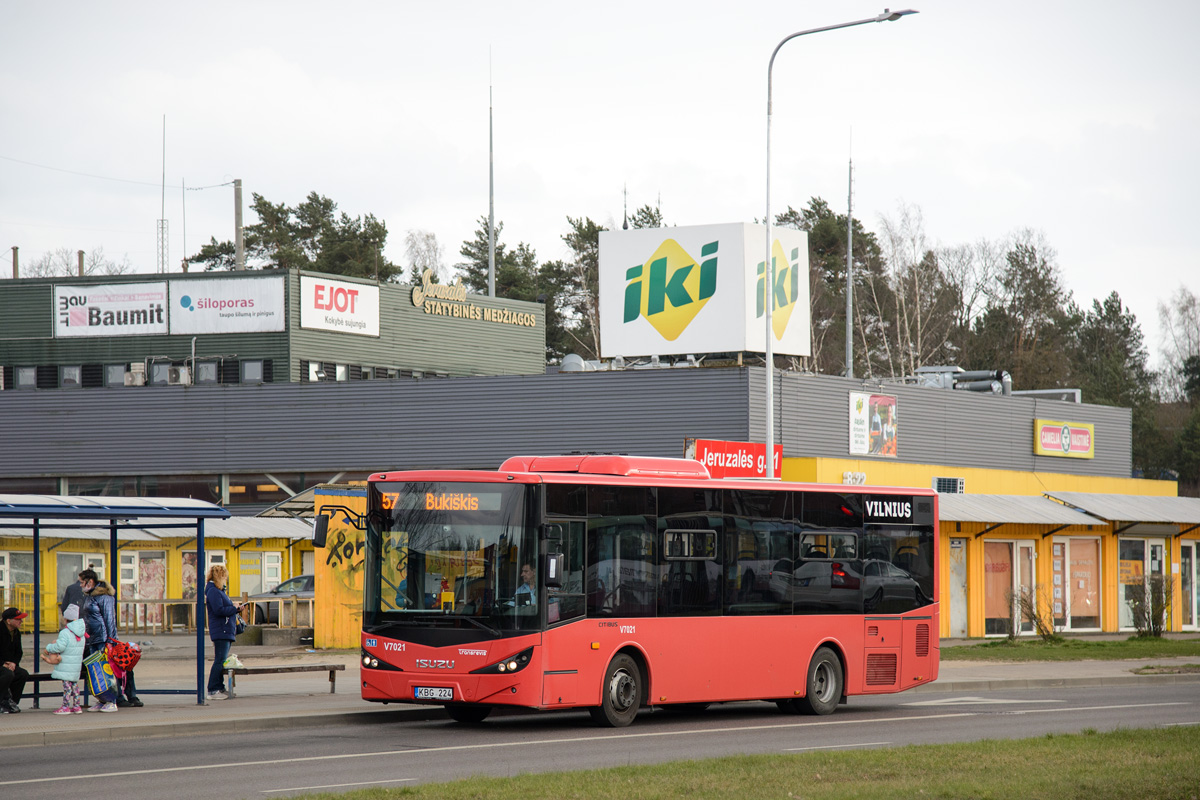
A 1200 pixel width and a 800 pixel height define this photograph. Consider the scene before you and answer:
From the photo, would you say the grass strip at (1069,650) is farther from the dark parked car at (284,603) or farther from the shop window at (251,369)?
the shop window at (251,369)

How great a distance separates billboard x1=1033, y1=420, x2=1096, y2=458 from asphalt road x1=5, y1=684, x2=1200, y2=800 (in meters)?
25.6

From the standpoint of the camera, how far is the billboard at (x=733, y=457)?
31625 mm

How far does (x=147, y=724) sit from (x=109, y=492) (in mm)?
31424

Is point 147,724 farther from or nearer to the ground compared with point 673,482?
nearer to the ground

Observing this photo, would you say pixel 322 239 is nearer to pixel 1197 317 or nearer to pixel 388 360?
pixel 388 360

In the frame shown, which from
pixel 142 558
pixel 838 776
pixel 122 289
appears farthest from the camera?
pixel 122 289

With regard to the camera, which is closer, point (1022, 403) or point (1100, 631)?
point (1100, 631)

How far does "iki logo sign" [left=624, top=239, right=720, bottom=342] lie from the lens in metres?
40.4

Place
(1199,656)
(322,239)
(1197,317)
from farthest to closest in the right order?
(1197,317) → (322,239) → (1199,656)

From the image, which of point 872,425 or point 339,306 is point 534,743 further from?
point 339,306

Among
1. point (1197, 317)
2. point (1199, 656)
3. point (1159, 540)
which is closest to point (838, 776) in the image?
point (1199, 656)

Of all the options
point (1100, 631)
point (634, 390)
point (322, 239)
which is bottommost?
point (1100, 631)

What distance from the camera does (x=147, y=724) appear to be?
52.6ft


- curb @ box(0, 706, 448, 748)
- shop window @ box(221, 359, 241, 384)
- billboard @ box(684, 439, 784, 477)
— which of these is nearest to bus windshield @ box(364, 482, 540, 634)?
curb @ box(0, 706, 448, 748)
